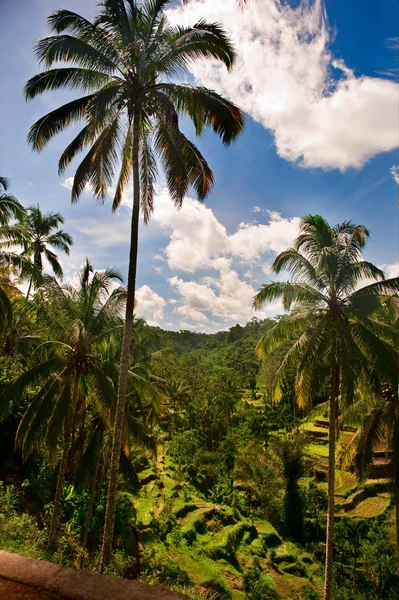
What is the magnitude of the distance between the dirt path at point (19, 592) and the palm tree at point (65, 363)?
22.4ft

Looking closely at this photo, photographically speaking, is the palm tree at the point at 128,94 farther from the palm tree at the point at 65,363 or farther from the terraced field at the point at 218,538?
the terraced field at the point at 218,538

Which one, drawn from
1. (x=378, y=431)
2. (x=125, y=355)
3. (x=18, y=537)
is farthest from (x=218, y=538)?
(x=125, y=355)

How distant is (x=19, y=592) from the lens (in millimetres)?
2424

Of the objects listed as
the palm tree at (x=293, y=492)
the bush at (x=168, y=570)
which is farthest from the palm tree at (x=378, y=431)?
the palm tree at (x=293, y=492)

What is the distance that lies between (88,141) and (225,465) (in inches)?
965

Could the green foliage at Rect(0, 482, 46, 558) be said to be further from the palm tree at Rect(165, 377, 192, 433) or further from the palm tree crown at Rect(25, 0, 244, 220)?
the palm tree at Rect(165, 377, 192, 433)

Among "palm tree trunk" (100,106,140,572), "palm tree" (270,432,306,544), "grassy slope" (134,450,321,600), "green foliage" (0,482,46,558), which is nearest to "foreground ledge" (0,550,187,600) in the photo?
"green foliage" (0,482,46,558)

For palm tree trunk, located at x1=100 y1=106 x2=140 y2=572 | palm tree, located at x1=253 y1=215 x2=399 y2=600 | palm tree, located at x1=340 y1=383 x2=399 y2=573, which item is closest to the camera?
palm tree trunk, located at x1=100 y1=106 x2=140 y2=572

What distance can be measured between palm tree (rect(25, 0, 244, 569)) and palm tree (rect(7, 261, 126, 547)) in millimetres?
2383

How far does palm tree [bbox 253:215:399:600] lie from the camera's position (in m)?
9.18

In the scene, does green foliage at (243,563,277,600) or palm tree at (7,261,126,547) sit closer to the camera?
palm tree at (7,261,126,547)

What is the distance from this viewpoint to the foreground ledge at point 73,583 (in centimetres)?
215

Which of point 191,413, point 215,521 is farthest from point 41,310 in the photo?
point 191,413

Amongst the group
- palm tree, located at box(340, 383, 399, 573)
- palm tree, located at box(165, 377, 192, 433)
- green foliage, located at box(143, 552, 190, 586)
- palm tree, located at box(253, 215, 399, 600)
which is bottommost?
green foliage, located at box(143, 552, 190, 586)
